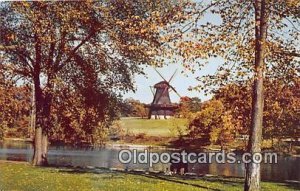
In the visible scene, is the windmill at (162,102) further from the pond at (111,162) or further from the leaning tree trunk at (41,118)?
the leaning tree trunk at (41,118)

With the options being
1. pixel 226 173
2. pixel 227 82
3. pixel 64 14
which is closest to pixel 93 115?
pixel 64 14

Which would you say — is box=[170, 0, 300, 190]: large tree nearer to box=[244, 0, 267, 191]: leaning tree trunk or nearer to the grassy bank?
box=[244, 0, 267, 191]: leaning tree trunk

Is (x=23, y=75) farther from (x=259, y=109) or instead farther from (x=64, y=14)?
(x=259, y=109)

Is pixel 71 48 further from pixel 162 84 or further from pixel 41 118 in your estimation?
pixel 162 84

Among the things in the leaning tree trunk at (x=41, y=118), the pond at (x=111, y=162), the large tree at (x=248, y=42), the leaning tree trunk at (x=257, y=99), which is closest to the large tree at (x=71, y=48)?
the leaning tree trunk at (x=41, y=118)

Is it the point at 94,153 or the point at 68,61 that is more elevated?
the point at 68,61
